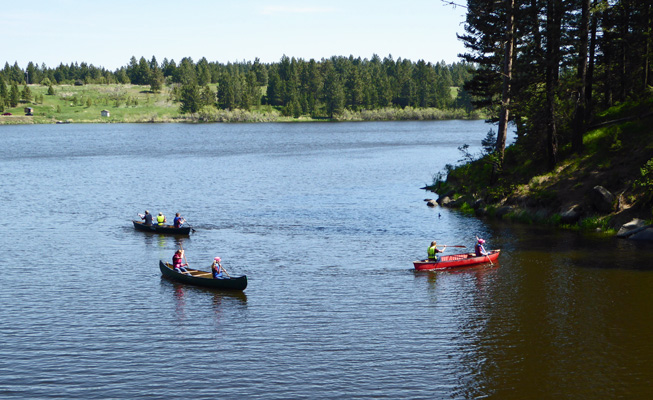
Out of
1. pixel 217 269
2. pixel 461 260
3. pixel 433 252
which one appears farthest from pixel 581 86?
pixel 217 269

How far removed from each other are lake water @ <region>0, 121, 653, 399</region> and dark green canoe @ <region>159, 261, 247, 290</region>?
500mm

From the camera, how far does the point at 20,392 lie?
2392 centimetres

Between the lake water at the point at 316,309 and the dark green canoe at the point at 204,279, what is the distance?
1.64 feet

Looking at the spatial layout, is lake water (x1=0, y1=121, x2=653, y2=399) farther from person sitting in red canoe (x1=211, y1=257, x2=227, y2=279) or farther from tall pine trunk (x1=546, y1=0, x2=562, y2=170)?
tall pine trunk (x1=546, y1=0, x2=562, y2=170)

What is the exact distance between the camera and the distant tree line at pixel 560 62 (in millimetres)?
51219

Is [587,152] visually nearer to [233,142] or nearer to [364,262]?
[364,262]

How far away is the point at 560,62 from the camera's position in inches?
2256

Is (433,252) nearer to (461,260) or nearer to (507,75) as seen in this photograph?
(461,260)

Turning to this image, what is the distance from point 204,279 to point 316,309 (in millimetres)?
8298

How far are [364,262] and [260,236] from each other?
12046 mm

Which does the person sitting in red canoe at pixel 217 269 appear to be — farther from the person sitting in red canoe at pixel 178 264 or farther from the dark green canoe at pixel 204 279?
the person sitting in red canoe at pixel 178 264

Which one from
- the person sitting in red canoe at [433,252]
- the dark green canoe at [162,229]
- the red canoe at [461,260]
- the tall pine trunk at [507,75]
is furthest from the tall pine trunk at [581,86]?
the dark green canoe at [162,229]

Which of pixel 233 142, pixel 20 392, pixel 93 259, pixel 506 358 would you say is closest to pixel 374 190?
pixel 93 259

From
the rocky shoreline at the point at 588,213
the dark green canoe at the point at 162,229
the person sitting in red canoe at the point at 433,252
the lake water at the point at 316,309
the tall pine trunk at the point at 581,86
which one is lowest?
the lake water at the point at 316,309
